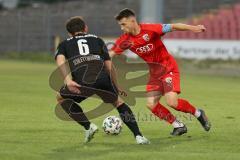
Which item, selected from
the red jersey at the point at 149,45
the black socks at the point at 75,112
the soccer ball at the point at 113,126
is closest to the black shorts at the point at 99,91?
the black socks at the point at 75,112

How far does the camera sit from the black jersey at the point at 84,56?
1039 centimetres

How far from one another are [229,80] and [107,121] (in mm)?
14842

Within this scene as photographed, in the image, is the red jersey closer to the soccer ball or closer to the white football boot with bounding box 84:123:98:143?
the soccer ball

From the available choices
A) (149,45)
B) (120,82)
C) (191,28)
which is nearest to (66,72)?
(149,45)

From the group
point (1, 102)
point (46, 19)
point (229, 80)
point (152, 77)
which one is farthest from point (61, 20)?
point (152, 77)

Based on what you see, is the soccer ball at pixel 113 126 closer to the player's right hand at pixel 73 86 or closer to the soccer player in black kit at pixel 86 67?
the soccer player in black kit at pixel 86 67

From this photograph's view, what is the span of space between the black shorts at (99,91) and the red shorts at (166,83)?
1.32 m

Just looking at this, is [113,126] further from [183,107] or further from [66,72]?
[66,72]

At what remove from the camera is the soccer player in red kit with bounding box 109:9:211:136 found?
11.4 metres

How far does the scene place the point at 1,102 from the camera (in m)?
16.7

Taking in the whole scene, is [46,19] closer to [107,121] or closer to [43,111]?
[43,111]

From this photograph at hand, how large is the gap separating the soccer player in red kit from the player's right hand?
1.29 metres

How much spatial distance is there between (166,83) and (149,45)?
69 cm

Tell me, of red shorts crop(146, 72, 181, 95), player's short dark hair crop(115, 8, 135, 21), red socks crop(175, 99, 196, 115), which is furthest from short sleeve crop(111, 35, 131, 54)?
red socks crop(175, 99, 196, 115)
